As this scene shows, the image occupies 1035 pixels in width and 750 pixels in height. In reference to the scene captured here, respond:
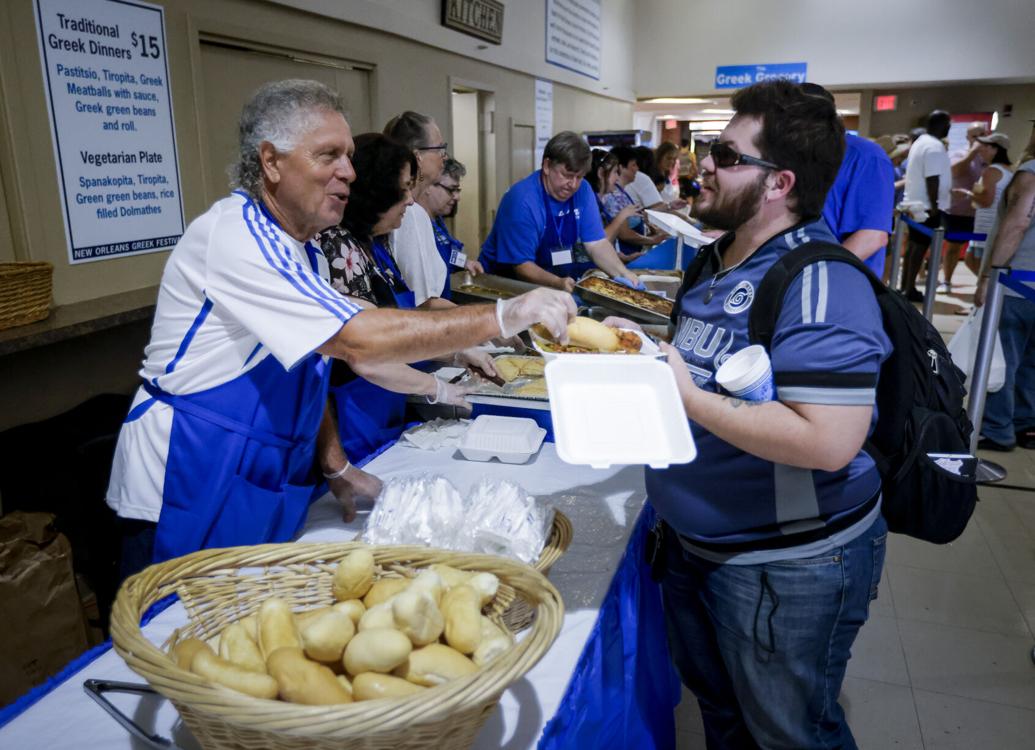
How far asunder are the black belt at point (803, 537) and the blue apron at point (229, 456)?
0.86 meters

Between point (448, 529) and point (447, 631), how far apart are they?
48 centimetres

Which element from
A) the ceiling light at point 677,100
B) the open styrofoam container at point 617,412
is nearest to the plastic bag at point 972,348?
the open styrofoam container at point 617,412

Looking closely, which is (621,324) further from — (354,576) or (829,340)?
(354,576)

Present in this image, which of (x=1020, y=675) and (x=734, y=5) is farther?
(x=734, y=5)

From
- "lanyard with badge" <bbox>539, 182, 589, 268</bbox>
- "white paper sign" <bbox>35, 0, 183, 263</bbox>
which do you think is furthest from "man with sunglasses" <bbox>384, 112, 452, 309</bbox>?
"white paper sign" <bbox>35, 0, 183, 263</bbox>

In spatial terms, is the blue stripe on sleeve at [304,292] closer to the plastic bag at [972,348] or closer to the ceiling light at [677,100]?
the plastic bag at [972,348]

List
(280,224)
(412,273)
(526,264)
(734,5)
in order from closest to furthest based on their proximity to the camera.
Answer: (280,224) → (412,273) → (526,264) → (734,5)

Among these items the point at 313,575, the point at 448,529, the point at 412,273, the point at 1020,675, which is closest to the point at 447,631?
the point at 313,575

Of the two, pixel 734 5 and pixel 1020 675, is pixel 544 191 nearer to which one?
pixel 1020 675

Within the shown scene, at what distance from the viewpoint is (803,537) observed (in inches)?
50.2

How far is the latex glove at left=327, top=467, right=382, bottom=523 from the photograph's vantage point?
162 centimetres

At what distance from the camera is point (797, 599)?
1.29 meters

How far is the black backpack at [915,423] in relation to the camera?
4.01ft

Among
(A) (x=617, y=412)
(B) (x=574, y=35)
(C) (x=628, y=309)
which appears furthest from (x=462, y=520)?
(B) (x=574, y=35)
